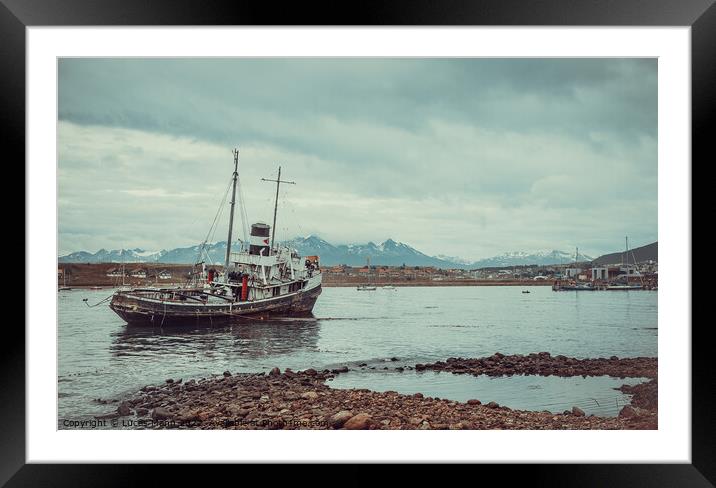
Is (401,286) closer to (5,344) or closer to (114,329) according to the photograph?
(114,329)

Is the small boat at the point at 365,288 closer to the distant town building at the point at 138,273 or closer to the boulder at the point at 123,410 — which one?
the distant town building at the point at 138,273

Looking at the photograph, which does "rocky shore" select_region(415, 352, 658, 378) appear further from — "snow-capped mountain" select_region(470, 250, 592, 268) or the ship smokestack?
the ship smokestack

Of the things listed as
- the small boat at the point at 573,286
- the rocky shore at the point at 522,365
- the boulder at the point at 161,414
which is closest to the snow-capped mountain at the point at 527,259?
the small boat at the point at 573,286

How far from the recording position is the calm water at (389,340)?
4363mm

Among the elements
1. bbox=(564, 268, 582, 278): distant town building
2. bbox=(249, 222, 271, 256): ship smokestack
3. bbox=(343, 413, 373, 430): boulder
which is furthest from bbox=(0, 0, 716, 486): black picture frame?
bbox=(249, 222, 271, 256): ship smokestack

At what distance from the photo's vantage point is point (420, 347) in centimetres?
488

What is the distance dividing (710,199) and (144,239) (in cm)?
404

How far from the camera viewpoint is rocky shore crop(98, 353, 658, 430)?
416cm

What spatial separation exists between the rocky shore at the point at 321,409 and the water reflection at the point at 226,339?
1.11 ft

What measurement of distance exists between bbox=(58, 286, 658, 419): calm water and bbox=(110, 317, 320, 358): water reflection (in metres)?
0.01

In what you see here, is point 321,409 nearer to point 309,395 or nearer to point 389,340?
point 309,395

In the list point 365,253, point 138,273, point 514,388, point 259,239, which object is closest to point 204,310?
point 138,273
